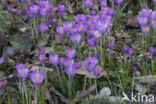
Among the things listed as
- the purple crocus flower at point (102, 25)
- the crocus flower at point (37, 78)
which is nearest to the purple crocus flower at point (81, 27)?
the purple crocus flower at point (102, 25)

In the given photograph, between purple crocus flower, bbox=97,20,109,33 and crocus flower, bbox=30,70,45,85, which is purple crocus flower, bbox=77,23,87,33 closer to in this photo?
purple crocus flower, bbox=97,20,109,33

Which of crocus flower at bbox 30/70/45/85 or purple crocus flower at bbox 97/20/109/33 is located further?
purple crocus flower at bbox 97/20/109/33

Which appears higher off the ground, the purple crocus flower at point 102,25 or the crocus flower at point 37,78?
the purple crocus flower at point 102,25

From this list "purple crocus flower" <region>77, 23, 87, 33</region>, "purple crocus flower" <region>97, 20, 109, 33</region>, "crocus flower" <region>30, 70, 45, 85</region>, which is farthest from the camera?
"purple crocus flower" <region>77, 23, 87, 33</region>

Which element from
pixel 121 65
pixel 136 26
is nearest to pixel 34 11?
pixel 121 65

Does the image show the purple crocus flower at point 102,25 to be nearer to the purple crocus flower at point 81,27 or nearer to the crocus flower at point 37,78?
the purple crocus flower at point 81,27

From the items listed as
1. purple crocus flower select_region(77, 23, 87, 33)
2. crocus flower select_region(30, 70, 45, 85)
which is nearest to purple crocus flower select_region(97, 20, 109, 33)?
purple crocus flower select_region(77, 23, 87, 33)

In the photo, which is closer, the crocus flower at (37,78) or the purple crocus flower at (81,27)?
the crocus flower at (37,78)

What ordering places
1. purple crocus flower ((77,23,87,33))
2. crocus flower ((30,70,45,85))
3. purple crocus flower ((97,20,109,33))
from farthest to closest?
purple crocus flower ((77,23,87,33)) → purple crocus flower ((97,20,109,33)) → crocus flower ((30,70,45,85))

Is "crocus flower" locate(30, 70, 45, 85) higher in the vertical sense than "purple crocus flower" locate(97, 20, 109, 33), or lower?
lower

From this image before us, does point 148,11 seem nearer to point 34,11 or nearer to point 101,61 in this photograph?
point 101,61

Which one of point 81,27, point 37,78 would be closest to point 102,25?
point 81,27
